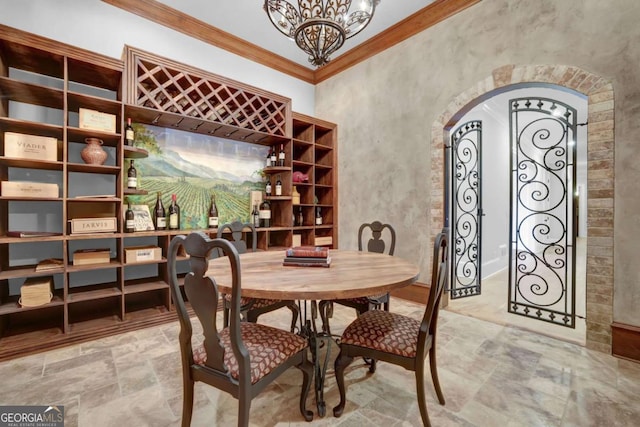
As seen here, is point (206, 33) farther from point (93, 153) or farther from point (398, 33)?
point (398, 33)

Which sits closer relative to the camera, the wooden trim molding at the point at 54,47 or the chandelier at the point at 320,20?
the chandelier at the point at 320,20

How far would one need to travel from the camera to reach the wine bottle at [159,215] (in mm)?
2893

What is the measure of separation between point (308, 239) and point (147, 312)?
2.16 metres

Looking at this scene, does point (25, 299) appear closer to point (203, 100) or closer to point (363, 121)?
point (203, 100)

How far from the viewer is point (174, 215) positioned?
298cm

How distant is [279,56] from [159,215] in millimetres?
2856

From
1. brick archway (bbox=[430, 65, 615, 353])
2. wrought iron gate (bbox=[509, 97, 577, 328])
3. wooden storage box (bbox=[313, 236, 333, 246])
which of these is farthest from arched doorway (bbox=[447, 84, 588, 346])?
wooden storage box (bbox=[313, 236, 333, 246])

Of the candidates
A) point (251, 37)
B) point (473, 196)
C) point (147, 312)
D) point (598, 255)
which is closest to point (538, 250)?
point (473, 196)

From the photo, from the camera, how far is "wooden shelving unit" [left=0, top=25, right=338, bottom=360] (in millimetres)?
2236

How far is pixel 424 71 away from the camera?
328 cm

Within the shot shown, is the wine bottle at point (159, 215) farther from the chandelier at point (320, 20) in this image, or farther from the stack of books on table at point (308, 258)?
the chandelier at point (320, 20)

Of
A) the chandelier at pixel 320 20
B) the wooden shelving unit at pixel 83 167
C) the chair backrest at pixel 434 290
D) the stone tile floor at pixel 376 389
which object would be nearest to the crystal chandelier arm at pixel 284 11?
the chandelier at pixel 320 20

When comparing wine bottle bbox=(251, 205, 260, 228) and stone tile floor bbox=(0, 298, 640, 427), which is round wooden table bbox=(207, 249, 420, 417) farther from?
wine bottle bbox=(251, 205, 260, 228)

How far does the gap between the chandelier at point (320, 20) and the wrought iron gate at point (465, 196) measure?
209cm
